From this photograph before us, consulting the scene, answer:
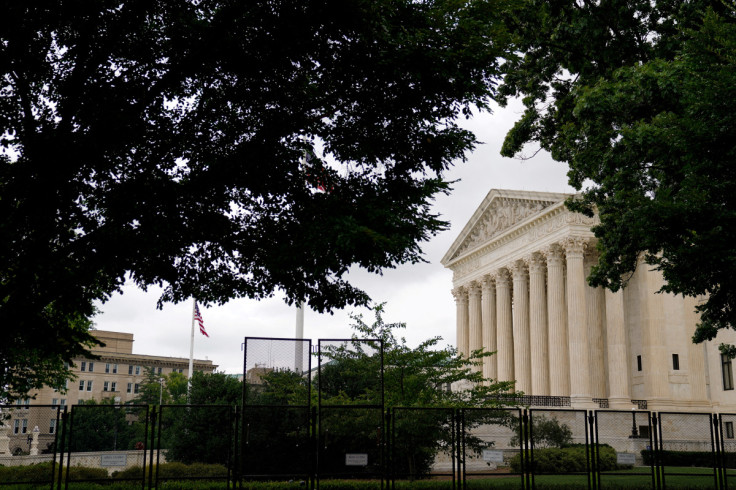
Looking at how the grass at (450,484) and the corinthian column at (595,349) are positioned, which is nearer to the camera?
the grass at (450,484)

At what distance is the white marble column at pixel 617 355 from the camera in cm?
4978

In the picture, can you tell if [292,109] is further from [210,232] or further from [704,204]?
[704,204]

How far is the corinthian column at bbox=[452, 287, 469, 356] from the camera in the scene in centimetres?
7050

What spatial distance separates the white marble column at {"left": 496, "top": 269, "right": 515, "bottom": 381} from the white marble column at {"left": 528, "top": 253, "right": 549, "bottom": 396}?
14.7 feet

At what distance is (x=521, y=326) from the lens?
58.8m

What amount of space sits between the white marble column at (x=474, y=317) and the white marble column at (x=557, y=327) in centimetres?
1353

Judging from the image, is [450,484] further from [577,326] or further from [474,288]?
[474,288]

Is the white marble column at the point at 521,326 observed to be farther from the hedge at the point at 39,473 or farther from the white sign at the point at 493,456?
the hedge at the point at 39,473

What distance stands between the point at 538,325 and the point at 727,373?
14361mm

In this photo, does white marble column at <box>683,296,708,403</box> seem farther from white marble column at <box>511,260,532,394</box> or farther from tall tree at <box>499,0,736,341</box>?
tall tree at <box>499,0,736,341</box>

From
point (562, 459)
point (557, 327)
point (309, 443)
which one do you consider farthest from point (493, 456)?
point (557, 327)

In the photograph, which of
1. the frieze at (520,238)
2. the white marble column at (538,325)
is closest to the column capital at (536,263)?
the white marble column at (538,325)

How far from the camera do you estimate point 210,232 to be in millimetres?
13758

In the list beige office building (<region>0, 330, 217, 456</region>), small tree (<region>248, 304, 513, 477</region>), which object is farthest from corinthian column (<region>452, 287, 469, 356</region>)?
beige office building (<region>0, 330, 217, 456</region>)
